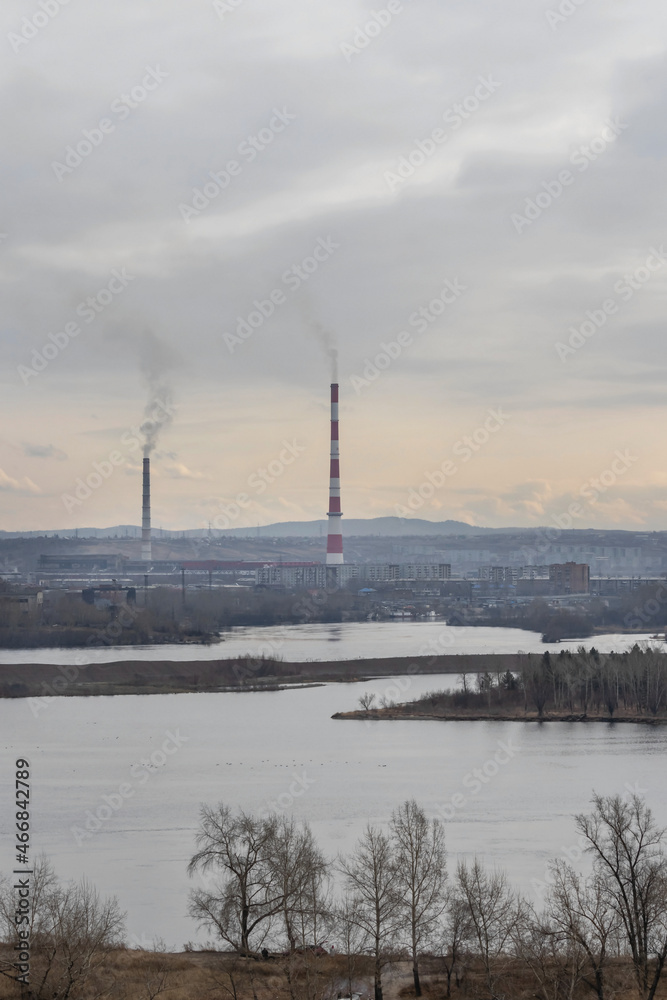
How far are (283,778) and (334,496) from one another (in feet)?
103

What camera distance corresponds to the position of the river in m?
7.95

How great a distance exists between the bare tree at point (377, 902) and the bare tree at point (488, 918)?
0.38 meters

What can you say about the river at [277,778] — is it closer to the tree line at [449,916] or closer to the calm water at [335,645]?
the tree line at [449,916]

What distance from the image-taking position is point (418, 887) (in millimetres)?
6258

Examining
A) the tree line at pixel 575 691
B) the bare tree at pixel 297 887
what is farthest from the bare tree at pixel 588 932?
the tree line at pixel 575 691

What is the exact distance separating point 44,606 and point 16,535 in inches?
2532

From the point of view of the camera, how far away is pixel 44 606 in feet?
107

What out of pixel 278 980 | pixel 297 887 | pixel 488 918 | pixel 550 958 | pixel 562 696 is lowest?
pixel 278 980

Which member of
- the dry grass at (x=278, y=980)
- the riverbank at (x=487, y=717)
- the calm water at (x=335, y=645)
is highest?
the calm water at (x=335, y=645)

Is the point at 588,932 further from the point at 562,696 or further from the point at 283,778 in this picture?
the point at 562,696

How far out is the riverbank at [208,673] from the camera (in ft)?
61.0

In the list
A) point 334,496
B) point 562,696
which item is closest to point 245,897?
point 562,696

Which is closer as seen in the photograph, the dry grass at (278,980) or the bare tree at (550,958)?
the bare tree at (550,958)

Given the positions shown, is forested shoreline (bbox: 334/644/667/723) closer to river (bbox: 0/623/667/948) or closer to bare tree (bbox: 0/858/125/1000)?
river (bbox: 0/623/667/948)
